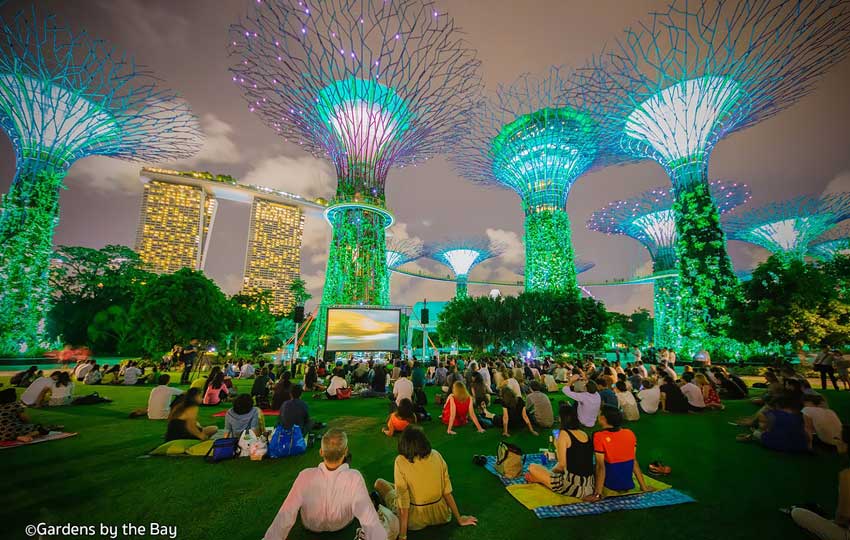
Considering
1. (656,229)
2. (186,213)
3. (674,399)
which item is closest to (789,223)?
(656,229)

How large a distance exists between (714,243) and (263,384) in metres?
28.4

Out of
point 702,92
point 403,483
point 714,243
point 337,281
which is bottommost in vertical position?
point 403,483

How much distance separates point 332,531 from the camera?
409cm

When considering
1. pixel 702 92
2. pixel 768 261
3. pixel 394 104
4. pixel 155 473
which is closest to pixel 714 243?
pixel 768 261

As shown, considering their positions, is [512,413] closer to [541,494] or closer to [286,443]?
[541,494]

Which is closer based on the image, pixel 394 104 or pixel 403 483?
pixel 403 483

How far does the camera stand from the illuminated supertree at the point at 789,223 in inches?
1625

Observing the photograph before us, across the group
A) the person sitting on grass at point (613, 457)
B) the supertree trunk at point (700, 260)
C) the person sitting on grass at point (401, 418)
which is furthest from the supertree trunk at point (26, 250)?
the supertree trunk at point (700, 260)

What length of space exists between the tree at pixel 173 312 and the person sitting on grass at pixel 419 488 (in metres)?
24.7

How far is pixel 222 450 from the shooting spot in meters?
6.55

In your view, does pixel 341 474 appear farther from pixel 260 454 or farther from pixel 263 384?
pixel 263 384

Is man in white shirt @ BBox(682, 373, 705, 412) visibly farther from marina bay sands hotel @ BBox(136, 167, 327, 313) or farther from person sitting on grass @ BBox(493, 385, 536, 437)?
marina bay sands hotel @ BBox(136, 167, 327, 313)

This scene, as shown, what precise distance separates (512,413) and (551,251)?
3052 centimetres

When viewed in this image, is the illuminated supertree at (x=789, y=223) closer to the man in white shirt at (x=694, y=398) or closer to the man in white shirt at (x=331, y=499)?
the man in white shirt at (x=694, y=398)
